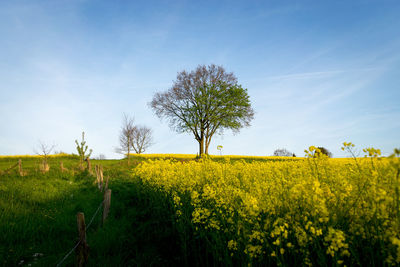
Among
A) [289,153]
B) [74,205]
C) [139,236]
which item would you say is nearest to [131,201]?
[74,205]

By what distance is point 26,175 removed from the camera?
11.6 meters

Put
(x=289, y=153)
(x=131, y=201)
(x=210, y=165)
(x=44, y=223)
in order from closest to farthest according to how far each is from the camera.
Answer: (x=44, y=223)
(x=210, y=165)
(x=131, y=201)
(x=289, y=153)

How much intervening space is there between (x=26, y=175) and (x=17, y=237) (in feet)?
25.8

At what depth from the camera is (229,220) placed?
113 inches

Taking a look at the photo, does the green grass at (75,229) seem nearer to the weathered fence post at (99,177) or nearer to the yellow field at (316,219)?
the weathered fence post at (99,177)

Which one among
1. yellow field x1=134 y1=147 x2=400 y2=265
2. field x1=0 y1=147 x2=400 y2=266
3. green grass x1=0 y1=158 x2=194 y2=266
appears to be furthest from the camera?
green grass x1=0 y1=158 x2=194 y2=266

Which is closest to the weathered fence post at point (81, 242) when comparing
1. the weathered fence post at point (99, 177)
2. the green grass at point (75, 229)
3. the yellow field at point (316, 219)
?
the green grass at point (75, 229)

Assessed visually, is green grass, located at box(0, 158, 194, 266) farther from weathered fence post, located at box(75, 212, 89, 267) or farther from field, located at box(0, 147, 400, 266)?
weathered fence post, located at box(75, 212, 89, 267)

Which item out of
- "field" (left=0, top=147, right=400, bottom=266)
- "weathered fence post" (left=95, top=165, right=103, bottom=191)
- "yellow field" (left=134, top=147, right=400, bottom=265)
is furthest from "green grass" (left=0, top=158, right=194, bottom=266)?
"yellow field" (left=134, top=147, right=400, bottom=265)

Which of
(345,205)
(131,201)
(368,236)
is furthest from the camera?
(131,201)

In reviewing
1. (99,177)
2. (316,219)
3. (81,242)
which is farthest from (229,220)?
(99,177)

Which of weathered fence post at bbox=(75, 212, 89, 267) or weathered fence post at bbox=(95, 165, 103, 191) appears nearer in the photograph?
weathered fence post at bbox=(75, 212, 89, 267)

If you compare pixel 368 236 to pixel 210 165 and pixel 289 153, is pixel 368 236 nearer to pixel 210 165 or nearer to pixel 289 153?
pixel 210 165

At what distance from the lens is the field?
255 cm
